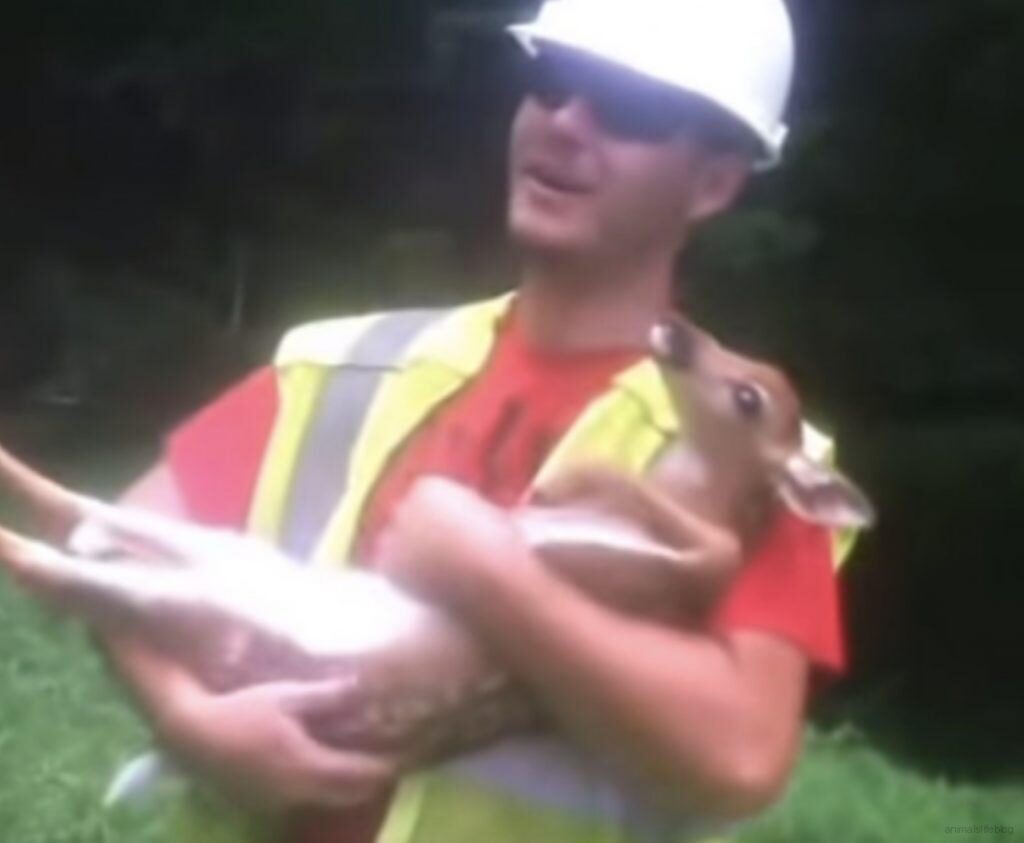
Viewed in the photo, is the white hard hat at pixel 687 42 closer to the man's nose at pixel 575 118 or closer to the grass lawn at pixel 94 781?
the man's nose at pixel 575 118

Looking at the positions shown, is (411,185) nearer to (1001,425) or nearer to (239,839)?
(1001,425)

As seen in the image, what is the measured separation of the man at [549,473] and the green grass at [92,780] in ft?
6.63

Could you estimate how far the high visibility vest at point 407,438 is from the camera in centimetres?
244

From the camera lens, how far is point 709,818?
8.04ft

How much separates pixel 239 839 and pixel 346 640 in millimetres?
164

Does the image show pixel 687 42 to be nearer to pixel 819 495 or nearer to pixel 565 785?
pixel 819 495

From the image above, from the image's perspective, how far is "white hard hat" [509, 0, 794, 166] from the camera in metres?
2.47

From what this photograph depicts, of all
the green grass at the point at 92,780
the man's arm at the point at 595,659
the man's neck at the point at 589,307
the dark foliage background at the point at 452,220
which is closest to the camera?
the man's arm at the point at 595,659

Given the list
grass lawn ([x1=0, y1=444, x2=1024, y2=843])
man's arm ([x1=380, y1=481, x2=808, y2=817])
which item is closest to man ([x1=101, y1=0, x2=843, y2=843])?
man's arm ([x1=380, y1=481, x2=808, y2=817])

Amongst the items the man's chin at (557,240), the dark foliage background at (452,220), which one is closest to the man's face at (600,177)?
the man's chin at (557,240)

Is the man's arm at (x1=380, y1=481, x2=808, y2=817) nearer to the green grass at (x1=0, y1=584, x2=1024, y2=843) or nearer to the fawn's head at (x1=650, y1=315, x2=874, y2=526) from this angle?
the fawn's head at (x1=650, y1=315, x2=874, y2=526)

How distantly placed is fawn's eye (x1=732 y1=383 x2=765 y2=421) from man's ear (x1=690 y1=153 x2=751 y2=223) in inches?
5.3

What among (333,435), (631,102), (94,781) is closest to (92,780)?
(94,781)

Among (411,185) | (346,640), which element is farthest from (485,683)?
(411,185)
